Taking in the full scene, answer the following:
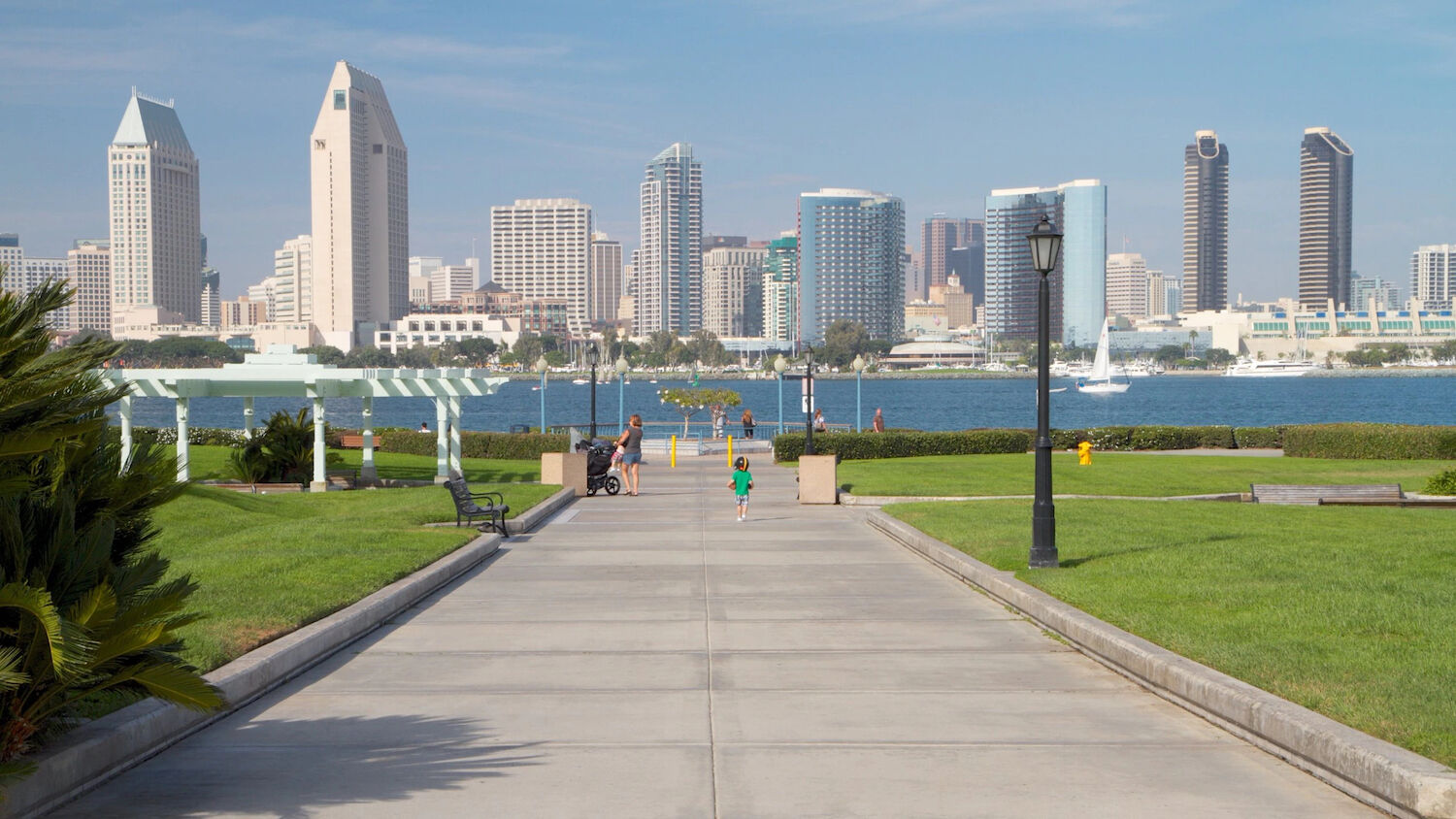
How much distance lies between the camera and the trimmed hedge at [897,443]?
3975 cm

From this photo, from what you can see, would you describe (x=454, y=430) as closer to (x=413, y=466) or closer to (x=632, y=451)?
(x=413, y=466)

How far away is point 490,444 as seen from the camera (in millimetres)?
44562

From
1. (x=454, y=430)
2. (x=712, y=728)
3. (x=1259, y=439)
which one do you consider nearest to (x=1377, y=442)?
(x=1259, y=439)

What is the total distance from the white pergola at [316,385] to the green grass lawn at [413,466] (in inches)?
63.6

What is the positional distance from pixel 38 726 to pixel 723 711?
402cm


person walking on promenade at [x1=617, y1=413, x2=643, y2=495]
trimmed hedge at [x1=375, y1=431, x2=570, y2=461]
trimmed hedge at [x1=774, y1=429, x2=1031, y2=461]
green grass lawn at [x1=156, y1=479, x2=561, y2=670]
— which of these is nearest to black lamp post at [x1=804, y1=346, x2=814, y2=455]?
trimmed hedge at [x1=774, y1=429, x2=1031, y2=461]

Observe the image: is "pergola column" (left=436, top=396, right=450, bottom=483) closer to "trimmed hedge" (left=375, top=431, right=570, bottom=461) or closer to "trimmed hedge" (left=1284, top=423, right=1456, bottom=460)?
"trimmed hedge" (left=375, top=431, right=570, bottom=461)

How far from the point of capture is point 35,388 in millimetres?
5672

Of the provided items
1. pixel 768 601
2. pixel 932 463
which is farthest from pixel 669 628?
pixel 932 463

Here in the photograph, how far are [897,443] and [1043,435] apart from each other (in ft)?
84.1

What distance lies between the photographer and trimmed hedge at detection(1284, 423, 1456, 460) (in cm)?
3759

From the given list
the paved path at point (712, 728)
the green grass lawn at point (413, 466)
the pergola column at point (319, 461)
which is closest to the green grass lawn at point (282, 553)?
the paved path at point (712, 728)

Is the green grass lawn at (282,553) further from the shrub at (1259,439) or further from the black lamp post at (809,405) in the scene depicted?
the shrub at (1259,439)

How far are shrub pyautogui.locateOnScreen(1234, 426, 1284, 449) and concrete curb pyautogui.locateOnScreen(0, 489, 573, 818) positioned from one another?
37827 millimetres
